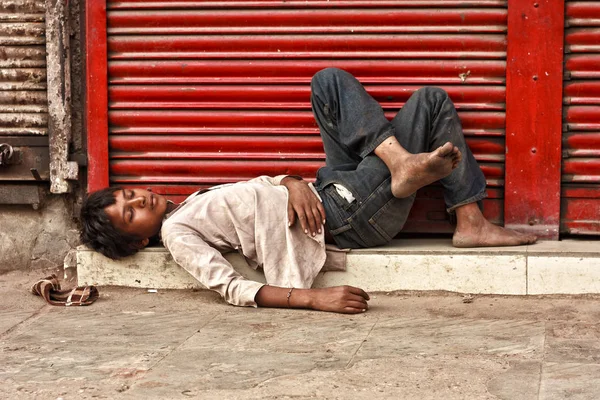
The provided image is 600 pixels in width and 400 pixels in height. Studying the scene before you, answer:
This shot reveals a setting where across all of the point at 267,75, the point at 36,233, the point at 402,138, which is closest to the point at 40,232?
the point at 36,233

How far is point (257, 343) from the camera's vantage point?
Answer: 3289mm

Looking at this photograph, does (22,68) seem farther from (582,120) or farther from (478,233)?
(582,120)

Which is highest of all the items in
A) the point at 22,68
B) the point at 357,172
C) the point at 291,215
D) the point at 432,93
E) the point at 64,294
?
the point at 22,68

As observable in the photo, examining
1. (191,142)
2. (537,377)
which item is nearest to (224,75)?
(191,142)

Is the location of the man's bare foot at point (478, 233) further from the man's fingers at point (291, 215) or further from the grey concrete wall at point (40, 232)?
the grey concrete wall at point (40, 232)

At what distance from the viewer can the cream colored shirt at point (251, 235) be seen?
3.92 meters

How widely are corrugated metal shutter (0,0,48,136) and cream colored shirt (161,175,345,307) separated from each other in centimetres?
119

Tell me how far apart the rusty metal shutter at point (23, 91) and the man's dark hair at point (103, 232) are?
70 centimetres

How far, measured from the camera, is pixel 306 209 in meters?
3.96

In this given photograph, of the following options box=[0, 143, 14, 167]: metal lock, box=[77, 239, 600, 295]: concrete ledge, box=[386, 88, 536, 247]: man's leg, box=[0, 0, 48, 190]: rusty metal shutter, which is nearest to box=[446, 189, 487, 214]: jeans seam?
box=[386, 88, 536, 247]: man's leg

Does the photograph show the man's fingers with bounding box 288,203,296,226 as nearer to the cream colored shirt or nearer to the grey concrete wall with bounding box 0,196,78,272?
the cream colored shirt

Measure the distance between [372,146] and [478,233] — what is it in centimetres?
66

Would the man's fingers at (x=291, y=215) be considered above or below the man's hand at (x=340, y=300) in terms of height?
above

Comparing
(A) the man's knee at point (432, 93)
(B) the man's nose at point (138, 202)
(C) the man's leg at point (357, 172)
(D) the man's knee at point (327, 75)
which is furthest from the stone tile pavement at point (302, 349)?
(D) the man's knee at point (327, 75)
